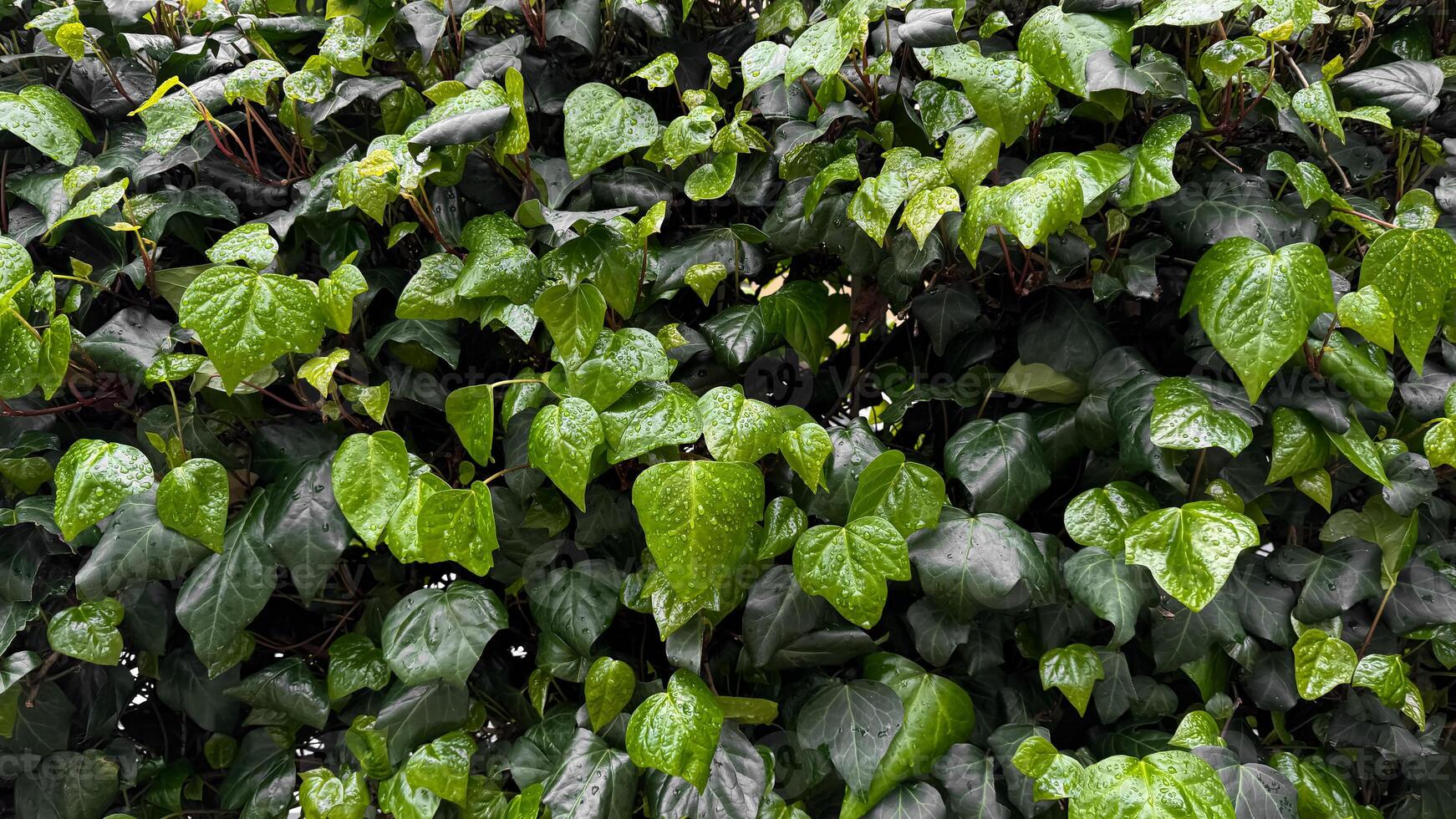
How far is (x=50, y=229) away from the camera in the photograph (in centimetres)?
128

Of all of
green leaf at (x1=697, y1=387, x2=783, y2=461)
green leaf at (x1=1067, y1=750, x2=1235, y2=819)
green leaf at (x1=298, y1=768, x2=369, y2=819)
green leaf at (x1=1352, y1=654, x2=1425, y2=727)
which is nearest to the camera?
green leaf at (x1=1067, y1=750, x2=1235, y2=819)

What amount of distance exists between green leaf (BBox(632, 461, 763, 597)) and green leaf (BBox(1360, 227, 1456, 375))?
768 mm

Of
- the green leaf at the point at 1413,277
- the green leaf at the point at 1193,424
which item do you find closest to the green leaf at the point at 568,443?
the green leaf at the point at 1193,424

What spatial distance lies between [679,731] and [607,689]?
0.45 ft

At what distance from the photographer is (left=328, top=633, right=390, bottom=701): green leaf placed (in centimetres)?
131

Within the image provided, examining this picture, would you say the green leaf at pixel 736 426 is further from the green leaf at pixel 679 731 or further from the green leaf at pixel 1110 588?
the green leaf at pixel 1110 588

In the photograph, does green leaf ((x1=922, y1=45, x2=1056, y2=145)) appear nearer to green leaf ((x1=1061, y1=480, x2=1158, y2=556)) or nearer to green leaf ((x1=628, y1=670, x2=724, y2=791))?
green leaf ((x1=1061, y1=480, x2=1158, y2=556))

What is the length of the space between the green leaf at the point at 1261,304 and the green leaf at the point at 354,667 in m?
1.15

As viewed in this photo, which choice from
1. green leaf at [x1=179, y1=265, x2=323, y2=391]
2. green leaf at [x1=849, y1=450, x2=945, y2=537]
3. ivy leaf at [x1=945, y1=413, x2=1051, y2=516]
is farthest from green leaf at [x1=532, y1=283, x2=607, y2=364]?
ivy leaf at [x1=945, y1=413, x2=1051, y2=516]

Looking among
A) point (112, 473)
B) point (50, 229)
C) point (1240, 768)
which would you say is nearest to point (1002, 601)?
point (1240, 768)

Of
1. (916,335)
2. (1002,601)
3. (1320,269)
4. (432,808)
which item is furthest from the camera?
(916,335)

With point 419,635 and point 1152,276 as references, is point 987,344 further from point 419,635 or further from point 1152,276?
point 419,635

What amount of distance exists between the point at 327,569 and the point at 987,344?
36.7 inches

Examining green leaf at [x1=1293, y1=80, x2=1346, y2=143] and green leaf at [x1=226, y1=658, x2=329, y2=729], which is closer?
green leaf at [x1=1293, y1=80, x2=1346, y2=143]
